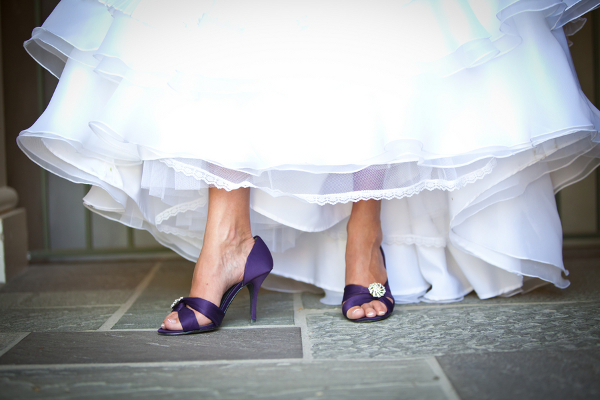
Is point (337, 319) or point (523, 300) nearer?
point (337, 319)

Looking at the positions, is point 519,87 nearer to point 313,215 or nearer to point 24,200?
point 313,215

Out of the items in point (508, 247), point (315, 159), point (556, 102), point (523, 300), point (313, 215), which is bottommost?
point (523, 300)

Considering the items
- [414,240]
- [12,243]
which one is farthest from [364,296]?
[12,243]

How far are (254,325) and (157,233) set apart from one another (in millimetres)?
427

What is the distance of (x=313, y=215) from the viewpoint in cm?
121

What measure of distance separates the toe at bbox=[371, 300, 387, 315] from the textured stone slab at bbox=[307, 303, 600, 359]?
24 mm

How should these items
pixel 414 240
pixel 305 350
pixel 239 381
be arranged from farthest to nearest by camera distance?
pixel 414 240 → pixel 305 350 → pixel 239 381

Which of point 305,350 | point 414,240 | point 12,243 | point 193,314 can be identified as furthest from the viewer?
point 12,243

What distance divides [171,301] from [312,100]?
705mm

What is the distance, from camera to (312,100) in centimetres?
103

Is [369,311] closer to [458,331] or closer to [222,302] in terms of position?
[458,331]

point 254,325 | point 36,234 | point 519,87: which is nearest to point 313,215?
point 254,325

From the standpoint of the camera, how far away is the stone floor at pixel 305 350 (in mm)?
747

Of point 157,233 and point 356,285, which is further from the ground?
point 157,233
